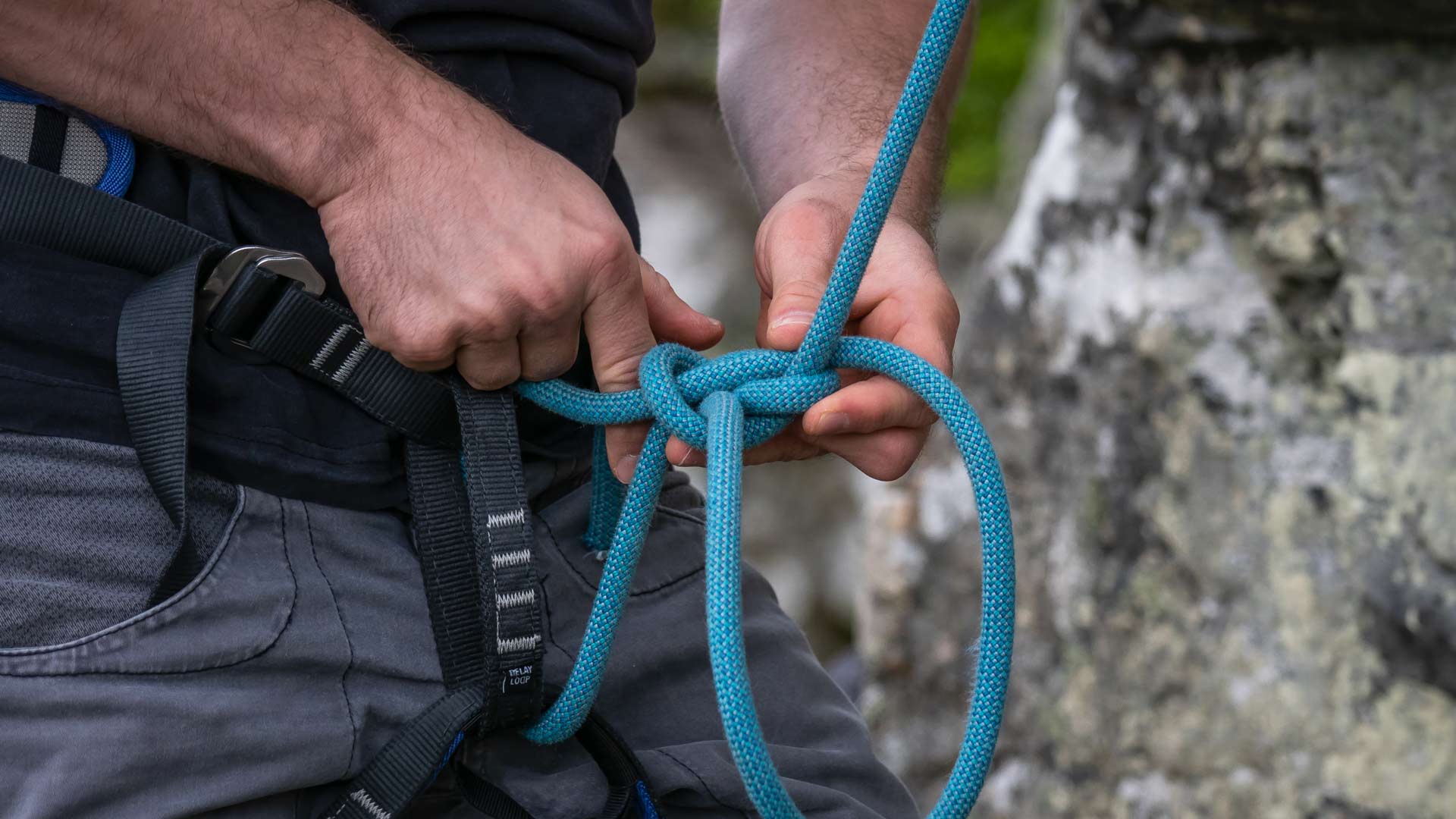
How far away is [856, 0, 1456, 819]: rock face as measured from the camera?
1646mm

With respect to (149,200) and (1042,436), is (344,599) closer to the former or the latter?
(149,200)

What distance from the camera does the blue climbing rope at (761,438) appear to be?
0.80 metres

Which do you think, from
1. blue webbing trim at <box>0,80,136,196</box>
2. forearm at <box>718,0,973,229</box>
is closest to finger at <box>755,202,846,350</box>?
forearm at <box>718,0,973,229</box>

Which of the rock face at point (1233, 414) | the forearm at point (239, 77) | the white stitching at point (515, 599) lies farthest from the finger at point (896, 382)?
the rock face at point (1233, 414)

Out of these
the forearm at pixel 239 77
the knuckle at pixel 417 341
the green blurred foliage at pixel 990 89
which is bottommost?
the green blurred foliage at pixel 990 89

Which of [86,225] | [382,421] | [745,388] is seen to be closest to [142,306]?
[86,225]

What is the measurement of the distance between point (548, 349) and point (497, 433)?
0.07 metres

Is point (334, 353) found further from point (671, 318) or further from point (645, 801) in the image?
point (645, 801)

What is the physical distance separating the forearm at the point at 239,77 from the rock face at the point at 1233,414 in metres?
1.31

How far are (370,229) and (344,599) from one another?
256mm

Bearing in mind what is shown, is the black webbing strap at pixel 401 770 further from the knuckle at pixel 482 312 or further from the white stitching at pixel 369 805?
the knuckle at pixel 482 312

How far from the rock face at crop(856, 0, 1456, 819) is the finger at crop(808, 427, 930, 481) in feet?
3.23

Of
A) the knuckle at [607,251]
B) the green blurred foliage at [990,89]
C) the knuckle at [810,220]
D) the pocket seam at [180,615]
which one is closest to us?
the pocket seam at [180,615]

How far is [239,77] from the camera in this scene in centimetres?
83
